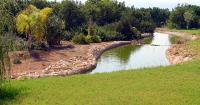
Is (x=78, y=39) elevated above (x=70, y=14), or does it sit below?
below

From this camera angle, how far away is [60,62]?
34.3m

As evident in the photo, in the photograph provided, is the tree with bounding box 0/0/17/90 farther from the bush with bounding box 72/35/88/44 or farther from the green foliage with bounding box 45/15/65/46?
the bush with bounding box 72/35/88/44

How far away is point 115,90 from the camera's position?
60.6 feet

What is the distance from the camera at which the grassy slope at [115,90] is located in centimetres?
1662

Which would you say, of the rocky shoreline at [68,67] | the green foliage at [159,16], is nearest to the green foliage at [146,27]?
the green foliage at [159,16]

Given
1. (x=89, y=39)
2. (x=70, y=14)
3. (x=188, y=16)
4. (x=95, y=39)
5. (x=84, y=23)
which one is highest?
(x=70, y=14)

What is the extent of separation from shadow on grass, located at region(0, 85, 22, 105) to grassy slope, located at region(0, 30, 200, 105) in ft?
0.14

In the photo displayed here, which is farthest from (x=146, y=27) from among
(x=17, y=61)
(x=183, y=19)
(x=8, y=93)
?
(x=8, y=93)

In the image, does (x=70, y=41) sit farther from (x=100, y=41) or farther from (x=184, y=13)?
(x=184, y=13)

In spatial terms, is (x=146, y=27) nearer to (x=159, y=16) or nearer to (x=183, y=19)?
(x=183, y=19)

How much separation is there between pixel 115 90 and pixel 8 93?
189 inches

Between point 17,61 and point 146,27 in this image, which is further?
point 146,27

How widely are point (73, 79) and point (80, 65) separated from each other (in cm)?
1210

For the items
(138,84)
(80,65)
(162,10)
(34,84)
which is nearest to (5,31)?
(34,84)
